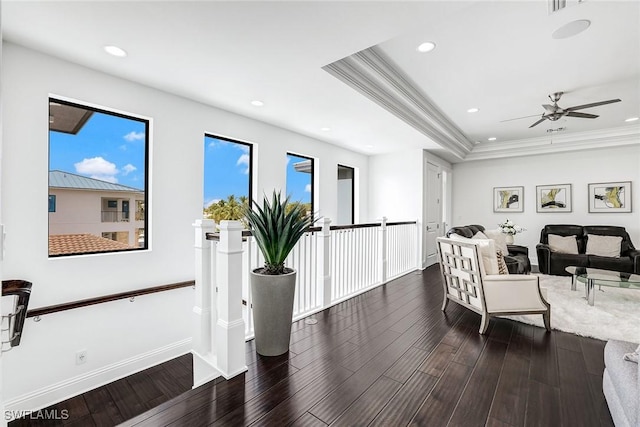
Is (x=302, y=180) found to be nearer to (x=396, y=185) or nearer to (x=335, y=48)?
(x=396, y=185)

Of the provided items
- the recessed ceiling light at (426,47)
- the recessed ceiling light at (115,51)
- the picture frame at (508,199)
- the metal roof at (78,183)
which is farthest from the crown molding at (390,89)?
the picture frame at (508,199)

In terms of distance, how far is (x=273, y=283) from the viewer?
2465 mm

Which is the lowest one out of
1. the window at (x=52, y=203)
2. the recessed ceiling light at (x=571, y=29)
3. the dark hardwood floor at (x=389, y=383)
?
the dark hardwood floor at (x=389, y=383)

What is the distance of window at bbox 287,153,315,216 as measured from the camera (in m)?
5.30

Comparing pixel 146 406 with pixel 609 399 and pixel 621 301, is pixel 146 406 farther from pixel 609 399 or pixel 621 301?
pixel 621 301

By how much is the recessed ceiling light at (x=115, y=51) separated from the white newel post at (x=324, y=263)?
8.01 ft

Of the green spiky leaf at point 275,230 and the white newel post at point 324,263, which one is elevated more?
the green spiky leaf at point 275,230

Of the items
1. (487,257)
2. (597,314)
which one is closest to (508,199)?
(597,314)

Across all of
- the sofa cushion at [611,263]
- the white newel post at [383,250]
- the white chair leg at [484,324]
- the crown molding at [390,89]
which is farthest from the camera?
the sofa cushion at [611,263]

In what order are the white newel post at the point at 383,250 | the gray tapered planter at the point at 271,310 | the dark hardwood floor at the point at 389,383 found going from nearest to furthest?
1. the dark hardwood floor at the point at 389,383
2. the gray tapered planter at the point at 271,310
3. the white newel post at the point at 383,250

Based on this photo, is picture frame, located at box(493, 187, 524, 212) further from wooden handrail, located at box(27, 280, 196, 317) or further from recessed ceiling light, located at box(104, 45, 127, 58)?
recessed ceiling light, located at box(104, 45, 127, 58)

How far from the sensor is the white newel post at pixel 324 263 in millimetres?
3555

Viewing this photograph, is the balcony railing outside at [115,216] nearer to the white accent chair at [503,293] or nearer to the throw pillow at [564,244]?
the white accent chair at [503,293]

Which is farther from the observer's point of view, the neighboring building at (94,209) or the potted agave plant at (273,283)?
the neighboring building at (94,209)
